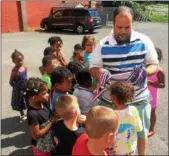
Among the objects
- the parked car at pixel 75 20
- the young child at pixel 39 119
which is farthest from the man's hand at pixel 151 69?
the parked car at pixel 75 20

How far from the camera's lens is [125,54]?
2.77 meters

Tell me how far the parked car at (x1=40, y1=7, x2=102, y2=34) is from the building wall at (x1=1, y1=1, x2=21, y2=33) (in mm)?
1753

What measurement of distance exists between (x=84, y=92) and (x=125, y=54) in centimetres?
64

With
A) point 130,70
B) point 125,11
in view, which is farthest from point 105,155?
point 125,11

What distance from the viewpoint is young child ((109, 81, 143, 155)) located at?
264 centimetres

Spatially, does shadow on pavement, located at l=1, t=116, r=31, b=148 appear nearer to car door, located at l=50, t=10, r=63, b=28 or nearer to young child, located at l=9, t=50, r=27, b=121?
young child, located at l=9, t=50, r=27, b=121

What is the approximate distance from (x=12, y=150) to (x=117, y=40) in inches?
86.2

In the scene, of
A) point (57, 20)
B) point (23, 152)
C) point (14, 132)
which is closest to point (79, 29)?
point (57, 20)

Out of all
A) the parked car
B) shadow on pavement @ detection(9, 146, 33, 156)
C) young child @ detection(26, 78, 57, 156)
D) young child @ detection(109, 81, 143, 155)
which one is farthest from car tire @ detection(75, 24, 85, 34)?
young child @ detection(109, 81, 143, 155)

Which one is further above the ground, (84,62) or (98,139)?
(98,139)

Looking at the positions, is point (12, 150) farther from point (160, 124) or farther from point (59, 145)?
point (160, 124)

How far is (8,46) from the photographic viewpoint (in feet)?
43.2

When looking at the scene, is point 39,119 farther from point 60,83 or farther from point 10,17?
point 10,17

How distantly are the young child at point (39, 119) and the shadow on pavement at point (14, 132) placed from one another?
1.33 m
